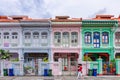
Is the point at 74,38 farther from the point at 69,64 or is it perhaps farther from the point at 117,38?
the point at 69,64

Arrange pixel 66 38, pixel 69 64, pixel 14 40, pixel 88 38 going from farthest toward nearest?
1. pixel 66 38
2. pixel 14 40
3. pixel 88 38
4. pixel 69 64

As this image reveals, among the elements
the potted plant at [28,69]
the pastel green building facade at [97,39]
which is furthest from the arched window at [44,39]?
the potted plant at [28,69]

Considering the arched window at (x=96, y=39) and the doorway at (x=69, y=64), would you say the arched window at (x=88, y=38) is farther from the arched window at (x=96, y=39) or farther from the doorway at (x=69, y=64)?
the doorway at (x=69, y=64)

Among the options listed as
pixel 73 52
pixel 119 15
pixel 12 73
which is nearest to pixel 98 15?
pixel 119 15

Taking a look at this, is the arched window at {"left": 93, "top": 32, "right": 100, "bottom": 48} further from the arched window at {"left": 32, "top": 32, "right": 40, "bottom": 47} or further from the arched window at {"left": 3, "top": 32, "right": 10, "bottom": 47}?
the arched window at {"left": 3, "top": 32, "right": 10, "bottom": 47}

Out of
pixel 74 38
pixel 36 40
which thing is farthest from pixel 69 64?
pixel 36 40

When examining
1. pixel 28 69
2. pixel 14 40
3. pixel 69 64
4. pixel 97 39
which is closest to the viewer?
pixel 28 69

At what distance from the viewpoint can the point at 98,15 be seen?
39500 millimetres

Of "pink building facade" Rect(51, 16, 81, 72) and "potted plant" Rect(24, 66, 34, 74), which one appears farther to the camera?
"pink building facade" Rect(51, 16, 81, 72)

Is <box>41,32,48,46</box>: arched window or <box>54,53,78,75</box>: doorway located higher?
<box>41,32,48,46</box>: arched window

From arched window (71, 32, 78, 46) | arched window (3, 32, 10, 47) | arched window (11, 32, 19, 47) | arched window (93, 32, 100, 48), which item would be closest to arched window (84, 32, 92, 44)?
arched window (93, 32, 100, 48)

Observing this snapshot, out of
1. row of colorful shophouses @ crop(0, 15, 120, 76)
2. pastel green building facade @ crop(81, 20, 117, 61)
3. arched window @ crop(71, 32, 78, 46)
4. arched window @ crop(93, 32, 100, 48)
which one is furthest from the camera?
arched window @ crop(71, 32, 78, 46)

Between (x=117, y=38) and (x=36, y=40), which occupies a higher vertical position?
(x=117, y=38)

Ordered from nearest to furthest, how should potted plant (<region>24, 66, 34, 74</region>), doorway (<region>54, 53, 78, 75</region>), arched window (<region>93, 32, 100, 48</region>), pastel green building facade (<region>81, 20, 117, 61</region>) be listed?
potted plant (<region>24, 66, 34, 74</region>) → doorway (<region>54, 53, 78, 75</region>) → pastel green building facade (<region>81, 20, 117, 61</region>) → arched window (<region>93, 32, 100, 48</region>)
